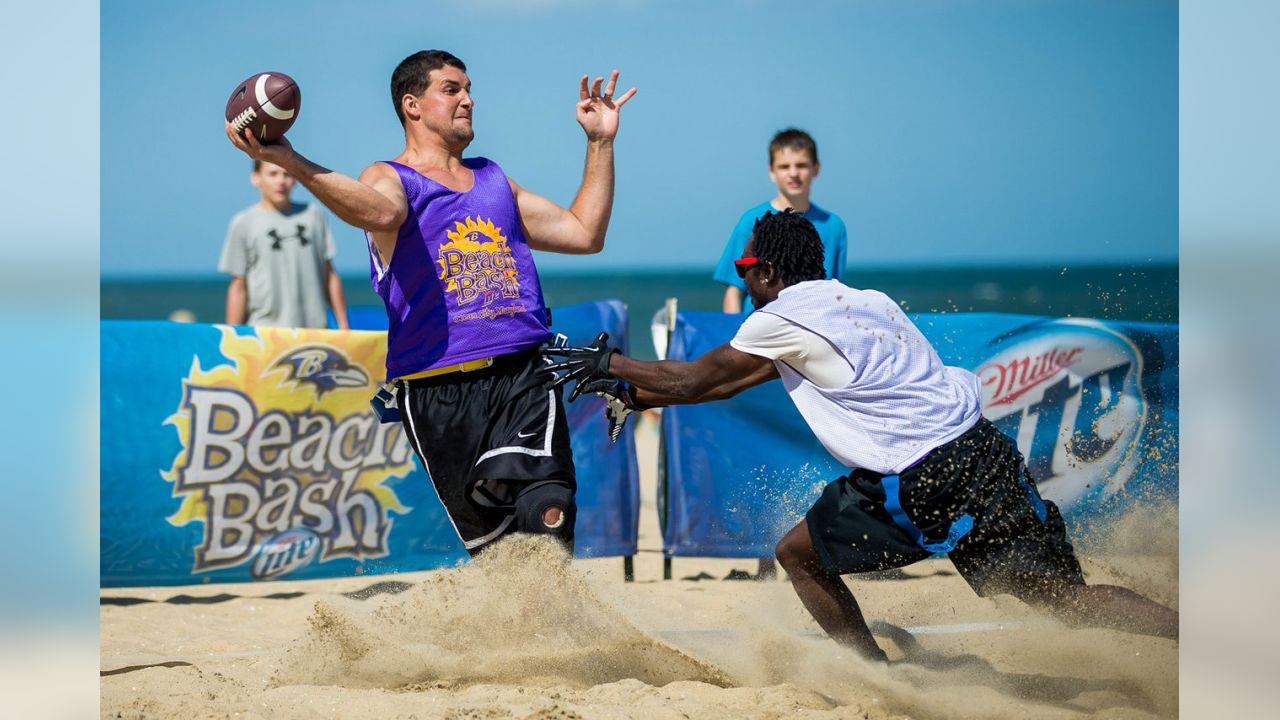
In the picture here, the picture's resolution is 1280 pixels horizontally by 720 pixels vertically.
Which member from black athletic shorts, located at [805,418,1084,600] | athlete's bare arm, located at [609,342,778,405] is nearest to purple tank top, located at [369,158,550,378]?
athlete's bare arm, located at [609,342,778,405]

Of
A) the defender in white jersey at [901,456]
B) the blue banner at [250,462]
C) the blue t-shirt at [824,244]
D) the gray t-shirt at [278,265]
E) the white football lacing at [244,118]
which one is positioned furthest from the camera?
the gray t-shirt at [278,265]

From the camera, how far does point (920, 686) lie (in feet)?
13.3

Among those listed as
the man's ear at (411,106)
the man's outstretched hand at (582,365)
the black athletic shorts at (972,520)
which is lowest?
the black athletic shorts at (972,520)

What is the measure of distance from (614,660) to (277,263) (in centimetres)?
398

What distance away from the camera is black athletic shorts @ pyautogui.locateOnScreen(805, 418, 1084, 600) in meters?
3.88

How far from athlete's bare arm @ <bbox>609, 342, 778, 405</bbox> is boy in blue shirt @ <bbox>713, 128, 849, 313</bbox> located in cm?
229

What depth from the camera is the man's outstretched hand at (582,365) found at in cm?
417

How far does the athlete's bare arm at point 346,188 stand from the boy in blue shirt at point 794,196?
2616mm

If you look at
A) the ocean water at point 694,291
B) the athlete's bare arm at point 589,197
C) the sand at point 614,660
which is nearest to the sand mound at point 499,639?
the sand at point 614,660

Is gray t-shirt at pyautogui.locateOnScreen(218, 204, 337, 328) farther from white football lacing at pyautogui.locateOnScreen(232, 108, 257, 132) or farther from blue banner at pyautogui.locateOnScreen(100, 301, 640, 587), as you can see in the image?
white football lacing at pyautogui.locateOnScreen(232, 108, 257, 132)

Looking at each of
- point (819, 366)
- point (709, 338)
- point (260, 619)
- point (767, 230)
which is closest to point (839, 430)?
point (819, 366)

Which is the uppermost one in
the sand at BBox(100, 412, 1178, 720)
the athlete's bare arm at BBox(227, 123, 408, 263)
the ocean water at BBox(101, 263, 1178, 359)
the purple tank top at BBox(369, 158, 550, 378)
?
the ocean water at BBox(101, 263, 1178, 359)

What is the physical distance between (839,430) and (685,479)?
2578 mm

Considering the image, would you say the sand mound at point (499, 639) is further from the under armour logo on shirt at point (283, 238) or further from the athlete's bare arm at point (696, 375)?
the under armour logo on shirt at point (283, 238)
